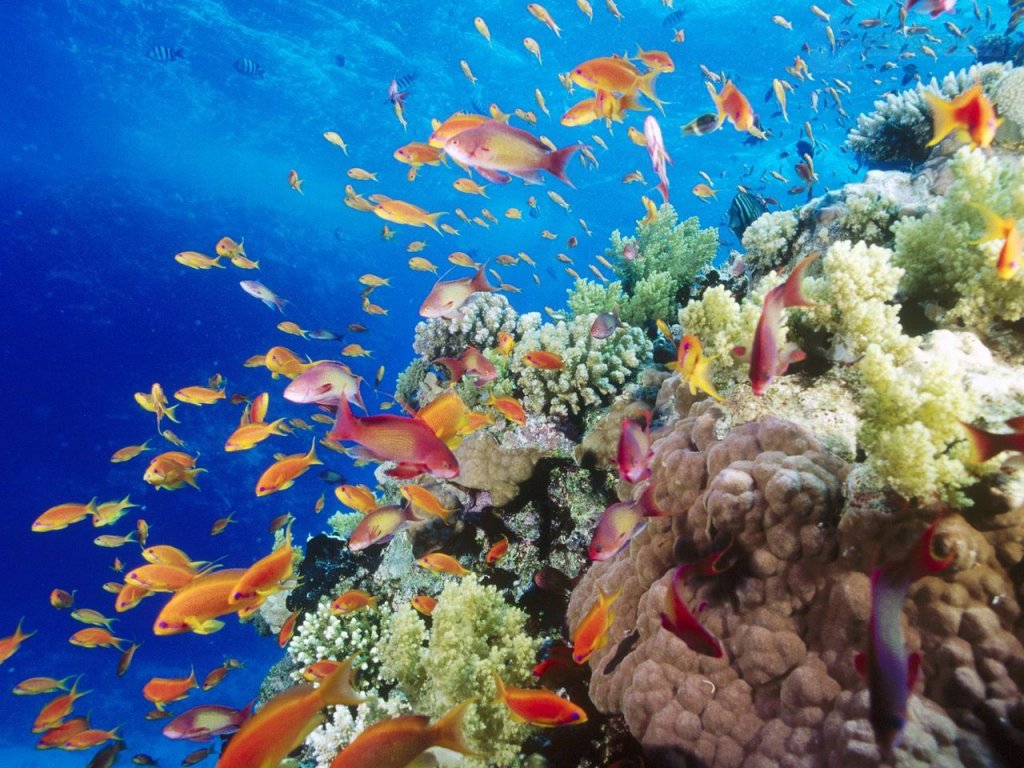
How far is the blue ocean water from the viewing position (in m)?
28.0

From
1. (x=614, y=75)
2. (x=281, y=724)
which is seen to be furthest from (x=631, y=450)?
(x=614, y=75)

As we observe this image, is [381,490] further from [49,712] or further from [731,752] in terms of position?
[731,752]

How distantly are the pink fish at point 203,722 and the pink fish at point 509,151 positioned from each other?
16.7 feet

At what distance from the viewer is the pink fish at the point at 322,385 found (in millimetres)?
3836

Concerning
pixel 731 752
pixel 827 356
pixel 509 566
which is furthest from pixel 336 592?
pixel 827 356

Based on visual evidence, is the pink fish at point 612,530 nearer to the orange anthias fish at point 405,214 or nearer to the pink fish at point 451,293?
the pink fish at point 451,293

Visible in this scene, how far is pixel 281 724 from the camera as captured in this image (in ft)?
6.57

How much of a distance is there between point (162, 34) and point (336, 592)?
1771 inches

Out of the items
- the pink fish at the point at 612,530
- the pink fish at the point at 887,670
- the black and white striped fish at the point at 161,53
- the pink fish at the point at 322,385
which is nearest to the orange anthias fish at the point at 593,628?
the pink fish at the point at 612,530

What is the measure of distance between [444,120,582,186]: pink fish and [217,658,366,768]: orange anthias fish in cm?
274

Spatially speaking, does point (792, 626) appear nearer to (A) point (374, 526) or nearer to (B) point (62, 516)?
(A) point (374, 526)

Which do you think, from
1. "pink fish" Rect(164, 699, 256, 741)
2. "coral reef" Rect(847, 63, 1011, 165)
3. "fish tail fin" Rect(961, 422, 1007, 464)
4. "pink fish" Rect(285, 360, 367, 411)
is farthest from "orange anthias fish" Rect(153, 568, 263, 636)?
"coral reef" Rect(847, 63, 1011, 165)

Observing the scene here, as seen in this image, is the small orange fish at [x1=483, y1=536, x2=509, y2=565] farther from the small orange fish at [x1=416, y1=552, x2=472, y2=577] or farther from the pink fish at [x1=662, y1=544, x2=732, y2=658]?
the pink fish at [x1=662, y1=544, x2=732, y2=658]

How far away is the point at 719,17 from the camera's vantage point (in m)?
27.7
